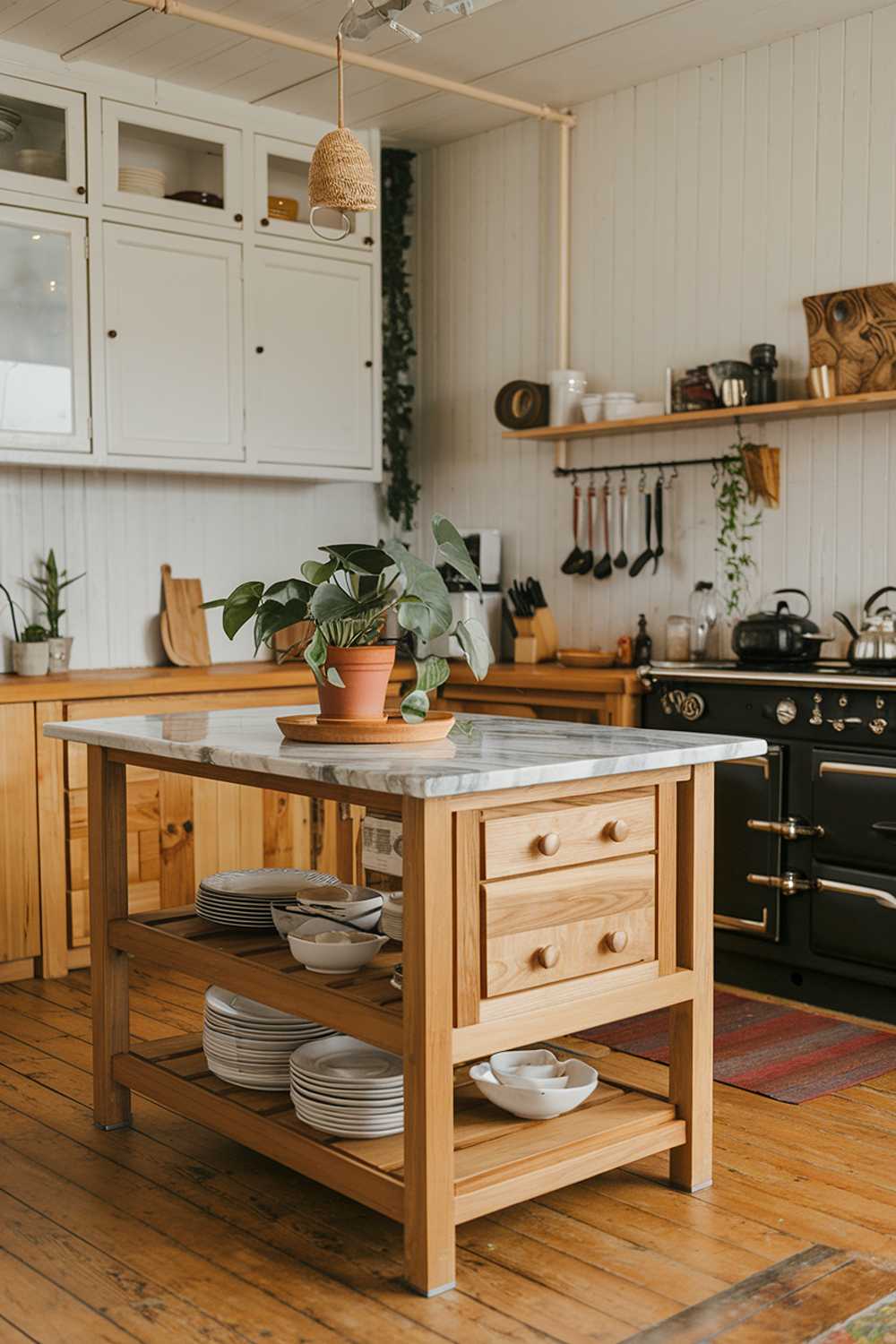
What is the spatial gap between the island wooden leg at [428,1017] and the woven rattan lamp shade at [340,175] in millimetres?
1399

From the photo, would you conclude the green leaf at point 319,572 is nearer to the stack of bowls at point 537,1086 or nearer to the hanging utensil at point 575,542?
the stack of bowls at point 537,1086

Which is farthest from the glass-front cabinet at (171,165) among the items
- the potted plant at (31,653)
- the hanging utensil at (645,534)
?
the hanging utensil at (645,534)

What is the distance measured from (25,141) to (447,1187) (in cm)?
346

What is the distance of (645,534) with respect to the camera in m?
4.93

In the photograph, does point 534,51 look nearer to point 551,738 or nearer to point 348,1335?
point 551,738

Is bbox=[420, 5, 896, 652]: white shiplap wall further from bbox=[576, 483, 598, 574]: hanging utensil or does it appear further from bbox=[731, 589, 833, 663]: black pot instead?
bbox=[731, 589, 833, 663]: black pot

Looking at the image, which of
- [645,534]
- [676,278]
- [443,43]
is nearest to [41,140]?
[443,43]

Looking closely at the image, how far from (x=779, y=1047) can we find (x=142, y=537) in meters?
2.81

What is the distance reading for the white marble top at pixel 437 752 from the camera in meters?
2.20

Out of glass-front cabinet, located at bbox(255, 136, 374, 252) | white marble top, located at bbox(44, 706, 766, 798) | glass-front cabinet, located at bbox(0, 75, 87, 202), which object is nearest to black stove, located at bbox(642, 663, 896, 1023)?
white marble top, located at bbox(44, 706, 766, 798)

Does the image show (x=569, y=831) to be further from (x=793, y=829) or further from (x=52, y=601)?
(x=52, y=601)

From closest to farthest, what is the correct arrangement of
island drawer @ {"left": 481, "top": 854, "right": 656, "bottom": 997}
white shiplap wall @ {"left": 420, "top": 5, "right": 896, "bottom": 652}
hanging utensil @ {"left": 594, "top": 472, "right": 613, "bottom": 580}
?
island drawer @ {"left": 481, "top": 854, "right": 656, "bottom": 997} < white shiplap wall @ {"left": 420, "top": 5, "right": 896, "bottom": 652} < hanging utensil @ {"left": 594, "top": 472, "right": 613, "bottom": 580}

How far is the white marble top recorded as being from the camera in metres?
2.20

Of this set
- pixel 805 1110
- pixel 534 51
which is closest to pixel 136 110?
pixel 534 51
